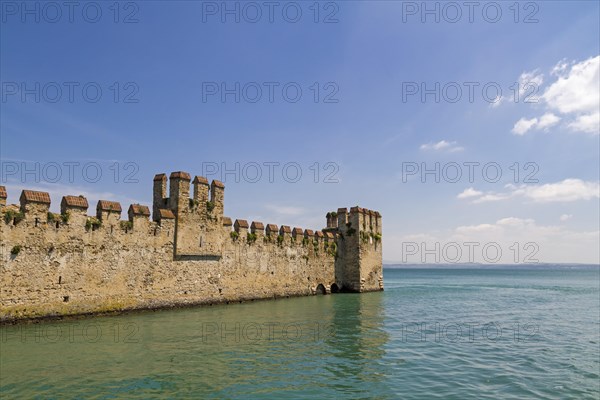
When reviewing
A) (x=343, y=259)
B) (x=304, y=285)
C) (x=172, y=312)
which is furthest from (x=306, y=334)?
(x=343, y=259)

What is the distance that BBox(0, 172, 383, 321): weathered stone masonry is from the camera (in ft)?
51.3

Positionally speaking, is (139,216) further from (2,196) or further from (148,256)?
(2,196)

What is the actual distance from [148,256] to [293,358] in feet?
36.2

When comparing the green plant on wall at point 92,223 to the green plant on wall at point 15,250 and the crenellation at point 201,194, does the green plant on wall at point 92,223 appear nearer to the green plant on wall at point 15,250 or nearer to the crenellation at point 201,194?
the green plant on wall at point 15,250

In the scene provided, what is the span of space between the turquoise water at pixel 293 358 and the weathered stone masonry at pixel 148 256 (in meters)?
1.25

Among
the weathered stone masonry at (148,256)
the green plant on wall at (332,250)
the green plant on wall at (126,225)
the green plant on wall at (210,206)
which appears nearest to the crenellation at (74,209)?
the weathered stone masonry at (148,256)

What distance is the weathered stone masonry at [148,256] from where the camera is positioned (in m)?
15.6

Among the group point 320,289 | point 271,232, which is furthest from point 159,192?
point 320,289

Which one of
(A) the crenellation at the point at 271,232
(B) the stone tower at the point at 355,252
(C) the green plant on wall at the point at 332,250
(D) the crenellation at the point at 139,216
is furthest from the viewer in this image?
(B) the stone tower at the point at 355,252

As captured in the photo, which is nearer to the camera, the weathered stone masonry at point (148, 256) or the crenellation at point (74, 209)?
the weathered stone masonry at point (148, 256)

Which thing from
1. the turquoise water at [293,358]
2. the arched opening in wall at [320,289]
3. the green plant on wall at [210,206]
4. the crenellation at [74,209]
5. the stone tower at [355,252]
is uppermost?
the green plant on wall at [210,206]

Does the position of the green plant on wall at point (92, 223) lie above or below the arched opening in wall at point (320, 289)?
above

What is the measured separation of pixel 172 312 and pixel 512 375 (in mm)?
14911

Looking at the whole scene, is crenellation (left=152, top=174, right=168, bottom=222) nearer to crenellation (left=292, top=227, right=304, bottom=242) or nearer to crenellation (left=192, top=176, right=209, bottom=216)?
crenellation (left=192, top=176, right=209, bottom=216)
